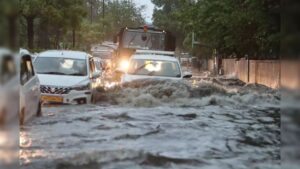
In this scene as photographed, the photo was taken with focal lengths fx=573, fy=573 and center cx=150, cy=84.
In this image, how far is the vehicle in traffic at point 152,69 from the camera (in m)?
15.9

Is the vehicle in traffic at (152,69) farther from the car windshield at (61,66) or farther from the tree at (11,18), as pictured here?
the tree at (11,18)

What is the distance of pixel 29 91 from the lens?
9.73 meters

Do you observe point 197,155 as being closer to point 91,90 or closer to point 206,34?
point 91,90

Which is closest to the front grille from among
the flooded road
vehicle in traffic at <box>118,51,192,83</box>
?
the flooded road

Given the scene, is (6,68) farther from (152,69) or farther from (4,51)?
(152,69)

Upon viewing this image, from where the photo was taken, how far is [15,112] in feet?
5.53

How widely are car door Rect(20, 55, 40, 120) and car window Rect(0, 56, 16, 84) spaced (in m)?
7.44

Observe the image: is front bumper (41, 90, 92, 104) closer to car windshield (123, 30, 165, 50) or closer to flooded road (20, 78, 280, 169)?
flooded road (20, 78, 280, 169)

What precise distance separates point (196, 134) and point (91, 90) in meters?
5.74

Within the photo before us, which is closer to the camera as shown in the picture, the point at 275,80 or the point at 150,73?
the point at 150,73

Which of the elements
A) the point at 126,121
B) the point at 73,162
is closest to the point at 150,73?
the point at 126,121

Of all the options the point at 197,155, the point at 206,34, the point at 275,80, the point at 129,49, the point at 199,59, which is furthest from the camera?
the point at 199,59

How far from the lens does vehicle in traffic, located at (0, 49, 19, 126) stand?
1.53 meters

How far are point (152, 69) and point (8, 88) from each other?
1471cm
